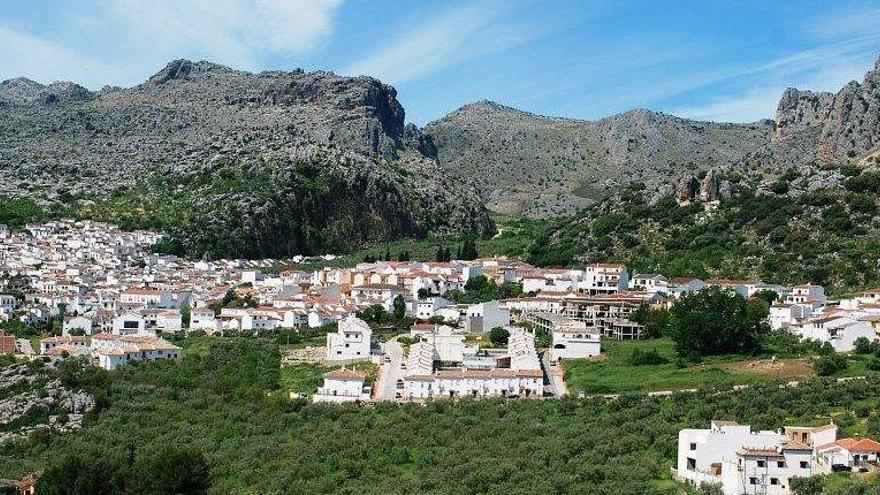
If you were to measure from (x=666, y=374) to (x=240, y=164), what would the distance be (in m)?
78.8

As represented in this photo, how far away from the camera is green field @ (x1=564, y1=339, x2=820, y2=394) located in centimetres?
4547

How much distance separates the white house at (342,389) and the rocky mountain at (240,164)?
180 feet

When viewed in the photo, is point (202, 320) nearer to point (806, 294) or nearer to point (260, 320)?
point (260, 320)

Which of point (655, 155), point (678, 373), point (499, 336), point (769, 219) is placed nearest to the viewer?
point (678, 373)

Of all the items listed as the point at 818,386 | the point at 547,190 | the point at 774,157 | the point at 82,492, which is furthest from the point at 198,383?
the point at 547,190

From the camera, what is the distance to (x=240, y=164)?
11875 centimetres

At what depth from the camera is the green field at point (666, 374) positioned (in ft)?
149

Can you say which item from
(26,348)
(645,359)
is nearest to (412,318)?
(645,359)

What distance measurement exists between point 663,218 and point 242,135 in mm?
57305

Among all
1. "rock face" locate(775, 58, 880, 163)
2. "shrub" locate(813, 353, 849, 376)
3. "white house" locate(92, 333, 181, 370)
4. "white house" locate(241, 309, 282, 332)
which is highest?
"rock face" locate(775, 58, 880, 163)

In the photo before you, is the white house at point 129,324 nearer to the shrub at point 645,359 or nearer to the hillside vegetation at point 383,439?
the hillside vegetation at point 383,439

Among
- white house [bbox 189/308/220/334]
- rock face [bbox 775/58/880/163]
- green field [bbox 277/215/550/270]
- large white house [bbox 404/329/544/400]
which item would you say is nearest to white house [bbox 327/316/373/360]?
large white house [bbox 404/329/544/400]

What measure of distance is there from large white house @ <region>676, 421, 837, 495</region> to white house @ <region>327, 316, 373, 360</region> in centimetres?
2530

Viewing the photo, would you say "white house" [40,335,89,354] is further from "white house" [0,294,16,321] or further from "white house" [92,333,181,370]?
"white house" [0,294,16,321]
